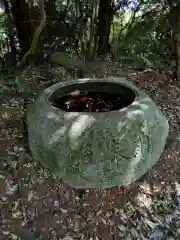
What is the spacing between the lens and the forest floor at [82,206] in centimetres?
226

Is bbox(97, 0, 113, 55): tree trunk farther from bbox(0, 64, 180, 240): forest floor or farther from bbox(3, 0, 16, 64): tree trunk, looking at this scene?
bbox(0, 64, 180, 240): forest floor

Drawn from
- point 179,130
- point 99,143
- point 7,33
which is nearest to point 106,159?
point 99,143

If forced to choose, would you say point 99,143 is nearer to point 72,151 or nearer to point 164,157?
point 72,151

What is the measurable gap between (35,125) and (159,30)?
7.45 ft

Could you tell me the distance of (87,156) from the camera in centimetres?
218

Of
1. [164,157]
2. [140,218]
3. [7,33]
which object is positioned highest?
[7,33]

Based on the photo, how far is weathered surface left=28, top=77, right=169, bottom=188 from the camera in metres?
2.16

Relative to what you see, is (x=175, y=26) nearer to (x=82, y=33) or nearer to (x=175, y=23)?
(x=175, y=23)

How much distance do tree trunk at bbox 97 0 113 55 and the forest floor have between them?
2.26m

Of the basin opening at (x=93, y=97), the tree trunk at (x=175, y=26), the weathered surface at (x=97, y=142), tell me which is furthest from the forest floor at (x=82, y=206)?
the tree trunk at (x=175, y=26)

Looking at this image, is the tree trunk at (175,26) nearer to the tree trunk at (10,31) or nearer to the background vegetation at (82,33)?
the background vegetation at (82,33)

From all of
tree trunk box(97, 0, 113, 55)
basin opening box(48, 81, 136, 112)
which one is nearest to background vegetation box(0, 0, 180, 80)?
tree trunk box(97, 0, 113, 55)

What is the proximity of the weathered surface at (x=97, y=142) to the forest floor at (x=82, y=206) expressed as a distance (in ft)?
0.50

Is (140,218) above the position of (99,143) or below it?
below
